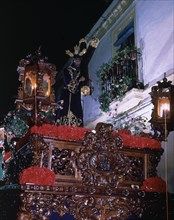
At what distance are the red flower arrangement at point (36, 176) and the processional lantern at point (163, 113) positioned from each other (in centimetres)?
224

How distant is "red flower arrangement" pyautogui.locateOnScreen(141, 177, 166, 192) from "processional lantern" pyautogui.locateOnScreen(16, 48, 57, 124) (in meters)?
1.98

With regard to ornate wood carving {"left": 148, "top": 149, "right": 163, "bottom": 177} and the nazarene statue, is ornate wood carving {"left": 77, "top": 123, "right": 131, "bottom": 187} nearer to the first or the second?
ornate wood carving {"left": 148, "top": 149, "right": 163, "bottom": 177}

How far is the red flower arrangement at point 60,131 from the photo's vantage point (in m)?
5.11

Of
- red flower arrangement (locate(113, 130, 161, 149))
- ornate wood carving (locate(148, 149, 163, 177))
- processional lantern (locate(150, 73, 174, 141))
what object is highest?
processional lantern (locate(150, 73, 174, 141))

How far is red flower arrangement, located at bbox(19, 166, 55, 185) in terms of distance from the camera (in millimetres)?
4836

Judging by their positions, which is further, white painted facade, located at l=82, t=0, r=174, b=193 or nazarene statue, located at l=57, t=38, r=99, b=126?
white painted facade, located at l=82, t=0, r=174, b=193

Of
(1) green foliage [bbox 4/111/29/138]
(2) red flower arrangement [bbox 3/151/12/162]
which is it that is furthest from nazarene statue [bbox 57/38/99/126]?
(2) red flower arrangement [bbox 3/151/12/162]

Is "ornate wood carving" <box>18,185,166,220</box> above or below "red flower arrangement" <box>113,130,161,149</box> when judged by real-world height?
below

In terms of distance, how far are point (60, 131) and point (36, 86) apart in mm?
799

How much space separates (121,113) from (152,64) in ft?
5.52

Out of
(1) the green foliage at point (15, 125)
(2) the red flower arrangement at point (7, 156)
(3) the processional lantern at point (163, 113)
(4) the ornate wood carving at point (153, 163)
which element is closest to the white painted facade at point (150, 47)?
(3) the processional lantern at point (163, 113)

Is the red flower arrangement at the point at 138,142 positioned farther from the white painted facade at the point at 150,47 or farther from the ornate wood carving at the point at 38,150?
the white painted facade at the point at 150,47

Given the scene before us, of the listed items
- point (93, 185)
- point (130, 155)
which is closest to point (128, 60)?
point (130, 155)

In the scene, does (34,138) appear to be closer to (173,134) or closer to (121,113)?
(173,134)
